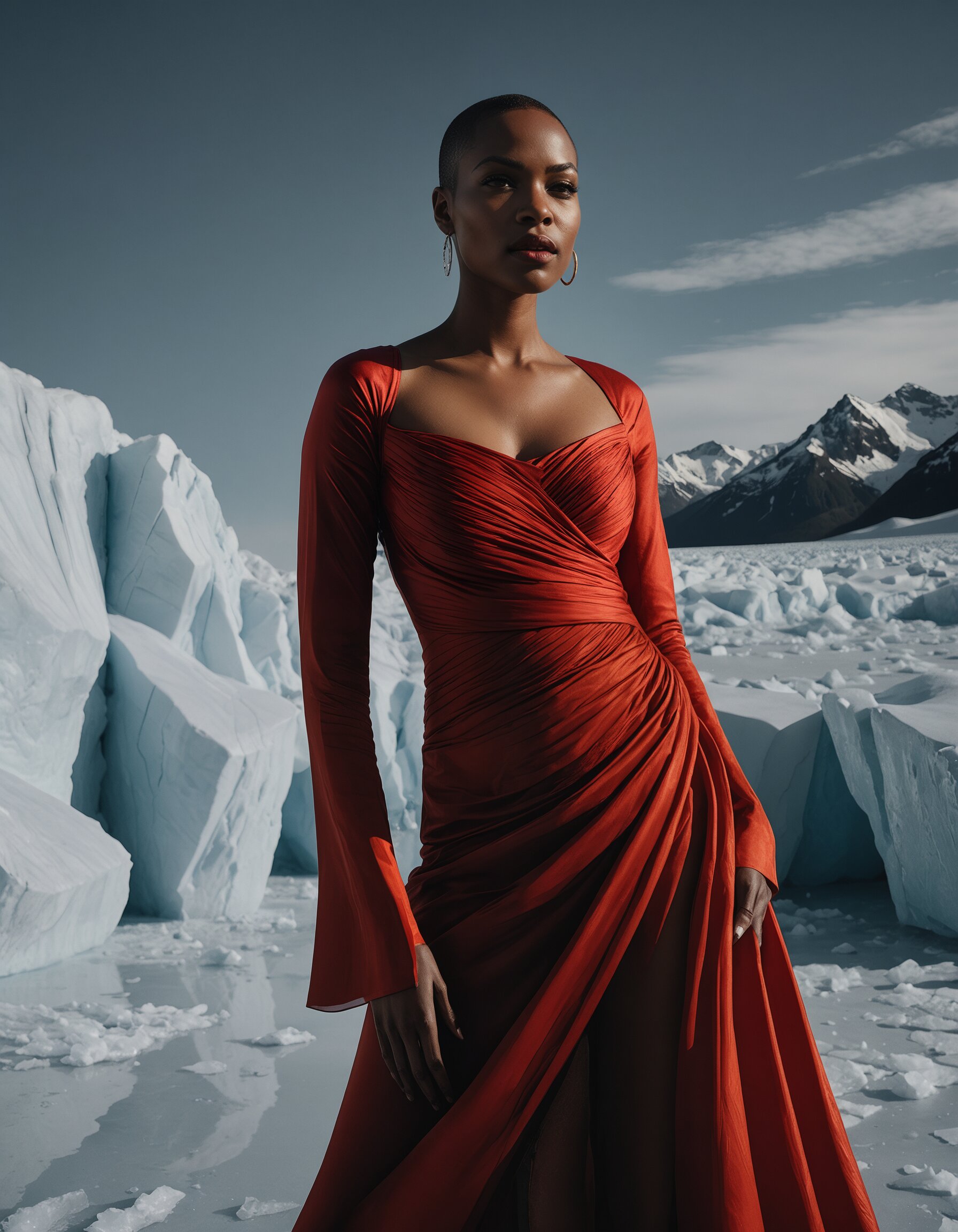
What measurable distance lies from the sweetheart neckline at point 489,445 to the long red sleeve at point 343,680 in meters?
0.03

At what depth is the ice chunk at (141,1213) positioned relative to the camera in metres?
1.36

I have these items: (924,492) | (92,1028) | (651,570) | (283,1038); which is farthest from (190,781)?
(924,492)

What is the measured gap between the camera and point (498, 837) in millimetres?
728

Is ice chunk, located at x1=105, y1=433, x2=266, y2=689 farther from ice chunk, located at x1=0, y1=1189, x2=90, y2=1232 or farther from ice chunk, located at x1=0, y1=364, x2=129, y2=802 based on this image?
ice chunk, located at x1=0, y1=1189, x2=90, y2=1232

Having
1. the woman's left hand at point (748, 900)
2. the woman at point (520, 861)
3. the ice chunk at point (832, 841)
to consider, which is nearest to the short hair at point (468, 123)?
the woman at point (520, 861)

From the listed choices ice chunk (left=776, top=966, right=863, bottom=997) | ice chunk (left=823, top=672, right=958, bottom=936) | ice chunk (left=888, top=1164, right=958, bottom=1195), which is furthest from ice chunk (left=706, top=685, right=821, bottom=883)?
ice chunk (left=888, top=1164, right=958, bottom=1195)

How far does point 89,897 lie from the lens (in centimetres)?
278

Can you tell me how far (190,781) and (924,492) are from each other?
16.7 metres

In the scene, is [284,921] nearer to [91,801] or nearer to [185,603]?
[91,801]

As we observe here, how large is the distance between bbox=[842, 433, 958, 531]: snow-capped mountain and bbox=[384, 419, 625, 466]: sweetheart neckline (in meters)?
15.9

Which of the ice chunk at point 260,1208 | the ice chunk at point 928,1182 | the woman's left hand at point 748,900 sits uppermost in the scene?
the woman's left hand at point 748,900

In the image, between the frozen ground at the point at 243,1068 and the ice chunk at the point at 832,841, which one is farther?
the ice chunk at the point at 832,841

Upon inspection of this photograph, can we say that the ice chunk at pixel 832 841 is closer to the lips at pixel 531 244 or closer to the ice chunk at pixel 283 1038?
the ice chunk at pixel 283 1038

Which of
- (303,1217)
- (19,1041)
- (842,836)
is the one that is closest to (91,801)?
(19,1041)
